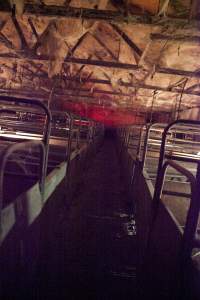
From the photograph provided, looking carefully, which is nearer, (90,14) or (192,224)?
(192,224)

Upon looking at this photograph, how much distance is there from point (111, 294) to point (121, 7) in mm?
4721

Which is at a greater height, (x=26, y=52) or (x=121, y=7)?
(x=121, y=7)

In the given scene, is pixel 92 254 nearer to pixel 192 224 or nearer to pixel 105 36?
pixel 192 224

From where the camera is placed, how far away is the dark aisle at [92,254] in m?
2.98

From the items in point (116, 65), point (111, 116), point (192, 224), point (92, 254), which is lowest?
point (92, 254)

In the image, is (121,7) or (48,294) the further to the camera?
(121,7)

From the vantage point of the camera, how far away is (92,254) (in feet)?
11.9

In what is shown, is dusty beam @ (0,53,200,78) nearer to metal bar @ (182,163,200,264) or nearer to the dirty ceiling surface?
the dirty ceiling surface

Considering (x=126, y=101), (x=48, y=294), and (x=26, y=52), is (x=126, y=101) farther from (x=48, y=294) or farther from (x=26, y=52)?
(x=48, y=294)

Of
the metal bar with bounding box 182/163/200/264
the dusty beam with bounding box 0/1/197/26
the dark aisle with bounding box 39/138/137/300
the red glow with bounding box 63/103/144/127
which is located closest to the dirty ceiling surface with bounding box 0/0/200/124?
the dusty beam with bounding box 0/1/197/26

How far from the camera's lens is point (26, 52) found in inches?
271

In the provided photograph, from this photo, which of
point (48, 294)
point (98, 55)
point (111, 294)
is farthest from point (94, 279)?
point (98, 55)

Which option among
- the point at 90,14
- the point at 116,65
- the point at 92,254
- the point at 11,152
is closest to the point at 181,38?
the point at 90,14

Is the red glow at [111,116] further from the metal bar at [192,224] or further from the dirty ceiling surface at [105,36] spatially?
the metal bar at [192,224]
